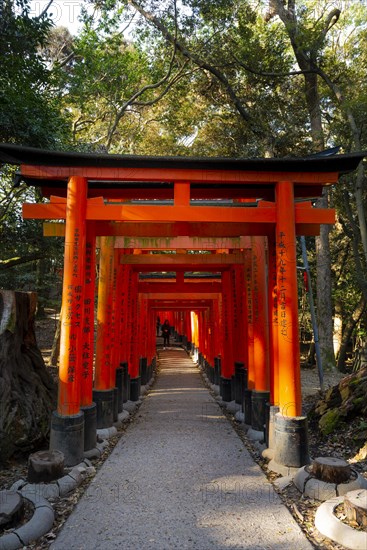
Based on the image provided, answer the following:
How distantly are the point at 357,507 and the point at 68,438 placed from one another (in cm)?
371

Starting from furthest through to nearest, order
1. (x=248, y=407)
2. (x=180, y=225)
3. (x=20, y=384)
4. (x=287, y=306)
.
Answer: (x=248, y=407) < (x=20, y=384) < (x=180, y=225) < (x=287, y=306)

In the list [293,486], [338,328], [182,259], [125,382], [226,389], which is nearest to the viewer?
[293,486]

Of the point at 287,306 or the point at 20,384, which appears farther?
the point at 20,384

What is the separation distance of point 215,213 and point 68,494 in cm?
421

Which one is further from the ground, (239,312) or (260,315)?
(239,312)

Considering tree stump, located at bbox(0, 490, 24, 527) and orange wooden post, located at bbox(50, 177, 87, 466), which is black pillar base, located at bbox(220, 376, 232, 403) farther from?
tree stump, located at bbox(0, 490, 24, 527)

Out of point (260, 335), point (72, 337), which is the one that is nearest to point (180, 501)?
point (72, 337)

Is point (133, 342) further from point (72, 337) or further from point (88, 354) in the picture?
point (72, 337)

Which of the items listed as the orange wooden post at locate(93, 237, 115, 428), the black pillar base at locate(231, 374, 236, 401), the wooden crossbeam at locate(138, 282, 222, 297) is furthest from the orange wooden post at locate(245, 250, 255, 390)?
the wooden crossbeam at locate(138, 282, 222, 297)

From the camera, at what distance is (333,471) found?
174 inches

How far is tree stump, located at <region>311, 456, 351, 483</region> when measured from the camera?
4.39 metres

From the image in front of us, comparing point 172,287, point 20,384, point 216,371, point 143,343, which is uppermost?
point 172,287

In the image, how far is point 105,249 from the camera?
327 inches

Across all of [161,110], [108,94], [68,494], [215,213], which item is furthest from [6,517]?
[161,110]
